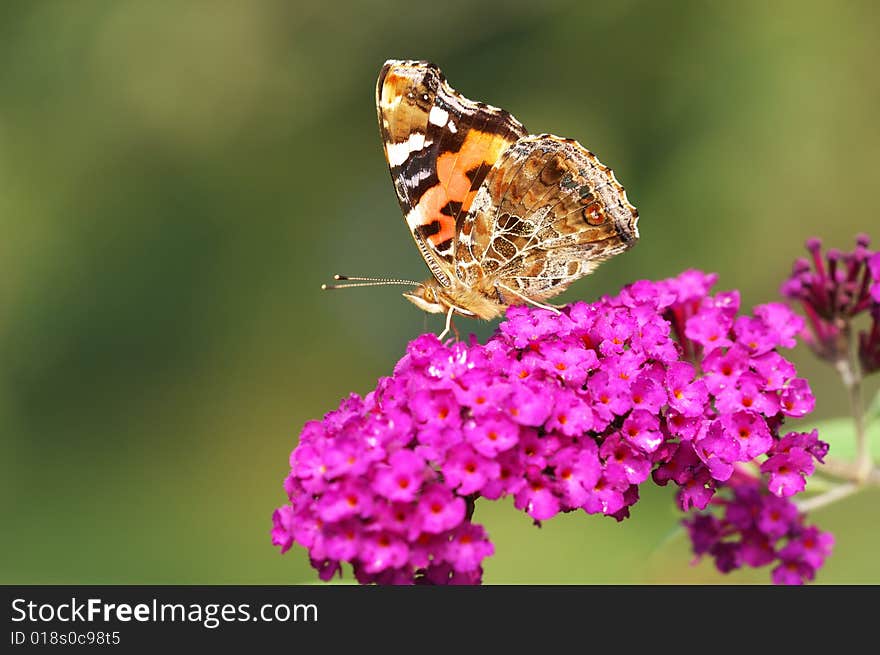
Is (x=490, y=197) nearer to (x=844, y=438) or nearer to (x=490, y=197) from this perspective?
(x=490, y=197)

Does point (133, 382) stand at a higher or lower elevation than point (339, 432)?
higher

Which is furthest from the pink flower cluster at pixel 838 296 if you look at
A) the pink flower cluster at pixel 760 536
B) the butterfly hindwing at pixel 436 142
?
the butterfly hindwing at pixel 436 142

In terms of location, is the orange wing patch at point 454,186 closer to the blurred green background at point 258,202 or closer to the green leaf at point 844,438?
the green leaf at point 844,438

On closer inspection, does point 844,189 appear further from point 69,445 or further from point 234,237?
point 69,445

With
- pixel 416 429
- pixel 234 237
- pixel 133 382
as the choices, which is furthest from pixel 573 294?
pixel 416 429

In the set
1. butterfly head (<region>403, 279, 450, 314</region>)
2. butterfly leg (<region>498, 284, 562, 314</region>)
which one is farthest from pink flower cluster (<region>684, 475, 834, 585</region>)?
butterfly head (<region>403, 279, 450, 314</region>)

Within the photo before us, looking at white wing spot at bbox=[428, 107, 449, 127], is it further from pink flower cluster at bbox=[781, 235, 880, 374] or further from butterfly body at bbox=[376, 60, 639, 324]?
pink flower cluster at bbox=[781, 235, 880, 374]

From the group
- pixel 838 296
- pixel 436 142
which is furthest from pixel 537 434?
pixel 838 296

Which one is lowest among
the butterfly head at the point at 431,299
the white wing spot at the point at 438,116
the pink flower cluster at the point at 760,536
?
the pink flower cluster at the point at 760,536
